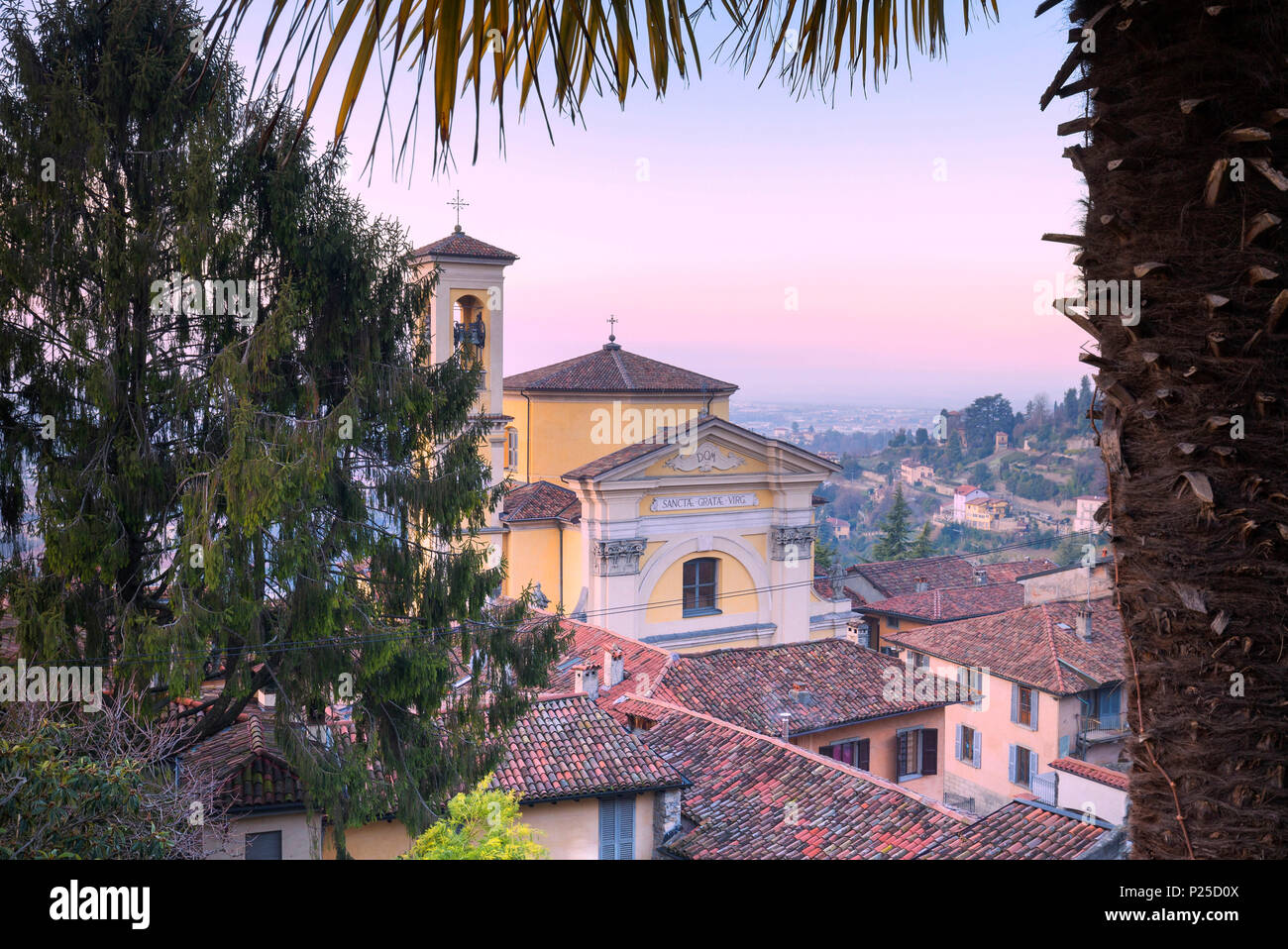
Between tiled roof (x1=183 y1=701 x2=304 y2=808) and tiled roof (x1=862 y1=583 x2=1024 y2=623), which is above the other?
tiled roof (x1=183 y1=701 x2=304 y2=808)

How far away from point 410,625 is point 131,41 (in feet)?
15.6

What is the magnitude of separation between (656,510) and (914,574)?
34.9ft

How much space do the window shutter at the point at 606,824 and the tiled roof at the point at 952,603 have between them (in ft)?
52.1

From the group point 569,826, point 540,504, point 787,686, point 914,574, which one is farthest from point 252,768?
point 914,574

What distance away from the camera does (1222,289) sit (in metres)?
1.53

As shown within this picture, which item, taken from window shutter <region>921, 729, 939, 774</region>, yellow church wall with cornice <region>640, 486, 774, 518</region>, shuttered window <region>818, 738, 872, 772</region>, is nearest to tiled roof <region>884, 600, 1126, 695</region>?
window shutter <region>921, 729, 939, 774</region>

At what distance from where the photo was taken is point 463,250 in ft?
43.9

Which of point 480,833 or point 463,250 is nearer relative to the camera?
point 480,833

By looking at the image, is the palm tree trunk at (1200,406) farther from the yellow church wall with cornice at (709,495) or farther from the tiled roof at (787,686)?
the yellow church wall with cornice at (709,495)

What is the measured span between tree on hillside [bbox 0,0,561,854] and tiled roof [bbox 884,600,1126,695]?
33.3 feet

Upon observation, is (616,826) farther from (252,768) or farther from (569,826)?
(252,768)

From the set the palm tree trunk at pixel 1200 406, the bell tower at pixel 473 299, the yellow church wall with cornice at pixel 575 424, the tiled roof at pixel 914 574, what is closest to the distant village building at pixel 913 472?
the tiled roof at pixel 914 574

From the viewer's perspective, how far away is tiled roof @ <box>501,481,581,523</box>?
19094 mm

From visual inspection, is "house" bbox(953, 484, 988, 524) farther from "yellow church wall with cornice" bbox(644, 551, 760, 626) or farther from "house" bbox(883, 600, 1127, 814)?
"yellow church wall with cornice" bbox(644, 551, 760, 626)
